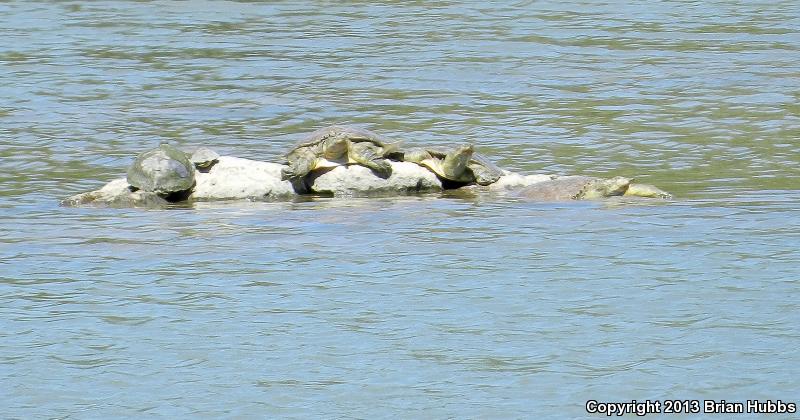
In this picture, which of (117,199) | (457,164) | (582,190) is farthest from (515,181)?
(117,199)

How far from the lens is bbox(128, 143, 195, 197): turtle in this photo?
9367 millimetres

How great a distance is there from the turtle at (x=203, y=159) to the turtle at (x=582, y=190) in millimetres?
1956

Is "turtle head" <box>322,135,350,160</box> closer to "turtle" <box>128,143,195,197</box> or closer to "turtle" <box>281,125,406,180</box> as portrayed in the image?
"turtle" <box>281,125,406,180</box>

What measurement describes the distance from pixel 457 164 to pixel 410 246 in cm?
186

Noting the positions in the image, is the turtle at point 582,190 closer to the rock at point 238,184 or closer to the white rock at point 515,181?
the white rock at point 515,181

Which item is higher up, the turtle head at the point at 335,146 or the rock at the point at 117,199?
the turtle head at the point at 335,146

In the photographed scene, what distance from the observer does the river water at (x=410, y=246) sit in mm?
5848

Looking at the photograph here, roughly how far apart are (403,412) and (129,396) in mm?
1014

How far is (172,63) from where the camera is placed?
15312 millimetres

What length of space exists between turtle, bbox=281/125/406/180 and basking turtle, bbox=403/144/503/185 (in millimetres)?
202

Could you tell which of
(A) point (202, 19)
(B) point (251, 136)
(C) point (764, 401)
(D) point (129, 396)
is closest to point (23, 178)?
(B) point (251, 136)

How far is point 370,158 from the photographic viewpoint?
32.0 ft

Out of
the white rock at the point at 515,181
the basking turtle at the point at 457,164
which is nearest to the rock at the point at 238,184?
the basking turtle at the point at 457,164

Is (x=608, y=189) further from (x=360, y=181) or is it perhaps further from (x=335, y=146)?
(x=335, y=146)
